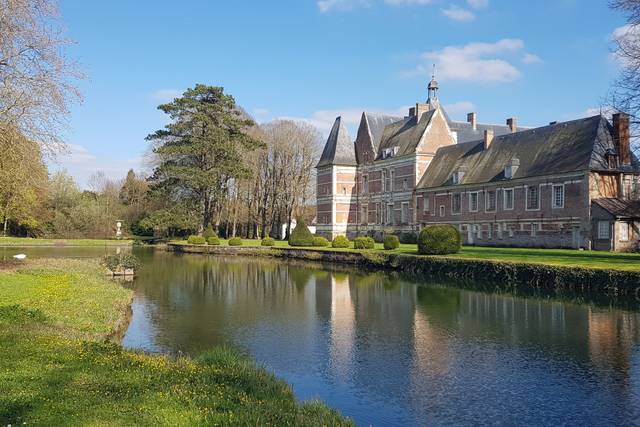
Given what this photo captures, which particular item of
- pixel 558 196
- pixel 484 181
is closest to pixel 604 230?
pixel 558 196

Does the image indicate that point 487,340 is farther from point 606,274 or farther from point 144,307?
point 144,307

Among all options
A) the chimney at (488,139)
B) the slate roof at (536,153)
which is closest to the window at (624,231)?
the slate roof at (536,153)

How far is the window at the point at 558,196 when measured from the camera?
33031 mm

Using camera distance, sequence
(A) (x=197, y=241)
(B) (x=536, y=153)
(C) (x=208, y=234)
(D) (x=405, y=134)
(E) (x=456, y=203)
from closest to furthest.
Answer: (B) (x=536, y=153) → (E) (x=456, y=203) → (A) (x=197, y=241) → (C) (x=208, y=234) → (D) (x=405, y=134)

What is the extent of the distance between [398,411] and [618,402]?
10.1 ft

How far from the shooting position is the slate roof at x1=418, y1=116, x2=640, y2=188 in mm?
32250

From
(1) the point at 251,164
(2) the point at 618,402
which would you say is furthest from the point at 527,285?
(1) the point at 251,164

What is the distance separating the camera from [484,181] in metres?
39.2

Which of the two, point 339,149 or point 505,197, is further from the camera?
point 339,149

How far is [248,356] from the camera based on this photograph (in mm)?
10211

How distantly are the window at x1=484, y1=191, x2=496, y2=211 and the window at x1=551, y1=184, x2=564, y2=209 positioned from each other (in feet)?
17.0

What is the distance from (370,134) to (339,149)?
11.4 feet

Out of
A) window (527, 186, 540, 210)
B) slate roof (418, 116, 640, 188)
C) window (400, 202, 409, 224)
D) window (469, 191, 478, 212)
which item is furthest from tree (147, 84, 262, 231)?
window (527, 186, 540, 210)

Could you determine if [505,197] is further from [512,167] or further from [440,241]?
[440,241]
